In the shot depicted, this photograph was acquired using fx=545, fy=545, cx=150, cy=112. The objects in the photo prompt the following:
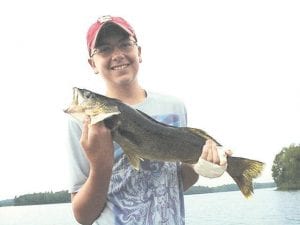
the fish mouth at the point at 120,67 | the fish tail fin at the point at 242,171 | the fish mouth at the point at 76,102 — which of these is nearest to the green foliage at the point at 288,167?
the fish tail fin at the point at 242,171

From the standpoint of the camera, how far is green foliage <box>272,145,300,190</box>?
3280 inches

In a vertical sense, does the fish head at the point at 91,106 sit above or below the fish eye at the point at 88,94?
below

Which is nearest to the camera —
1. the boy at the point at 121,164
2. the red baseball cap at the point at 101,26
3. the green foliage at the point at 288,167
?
the boy at the point at 121,164

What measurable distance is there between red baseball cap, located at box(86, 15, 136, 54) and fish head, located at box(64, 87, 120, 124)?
0.51 meters

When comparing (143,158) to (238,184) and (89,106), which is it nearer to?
(89,106)

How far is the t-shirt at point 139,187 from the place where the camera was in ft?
12.6

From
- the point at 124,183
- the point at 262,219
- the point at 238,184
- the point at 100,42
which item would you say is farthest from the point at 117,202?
the point at 262,219

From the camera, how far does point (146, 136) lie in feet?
12.7

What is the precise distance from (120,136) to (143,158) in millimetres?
265

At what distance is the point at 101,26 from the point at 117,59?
0.35 meters

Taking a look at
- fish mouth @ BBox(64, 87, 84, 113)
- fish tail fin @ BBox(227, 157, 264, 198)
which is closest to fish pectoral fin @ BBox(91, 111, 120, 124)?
fish mouth @ BBox(64, 87, 84, 113)

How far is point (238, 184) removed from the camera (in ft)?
13.7

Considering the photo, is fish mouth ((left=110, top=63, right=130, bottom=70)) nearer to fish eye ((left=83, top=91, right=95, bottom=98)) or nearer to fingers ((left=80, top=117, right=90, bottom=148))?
fish eye ((left=83, top=91, right=95, bottom=98))

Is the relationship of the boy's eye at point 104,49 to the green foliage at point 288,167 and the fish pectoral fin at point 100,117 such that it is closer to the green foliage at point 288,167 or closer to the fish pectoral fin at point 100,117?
the fish pectoral fin at point 100,117
